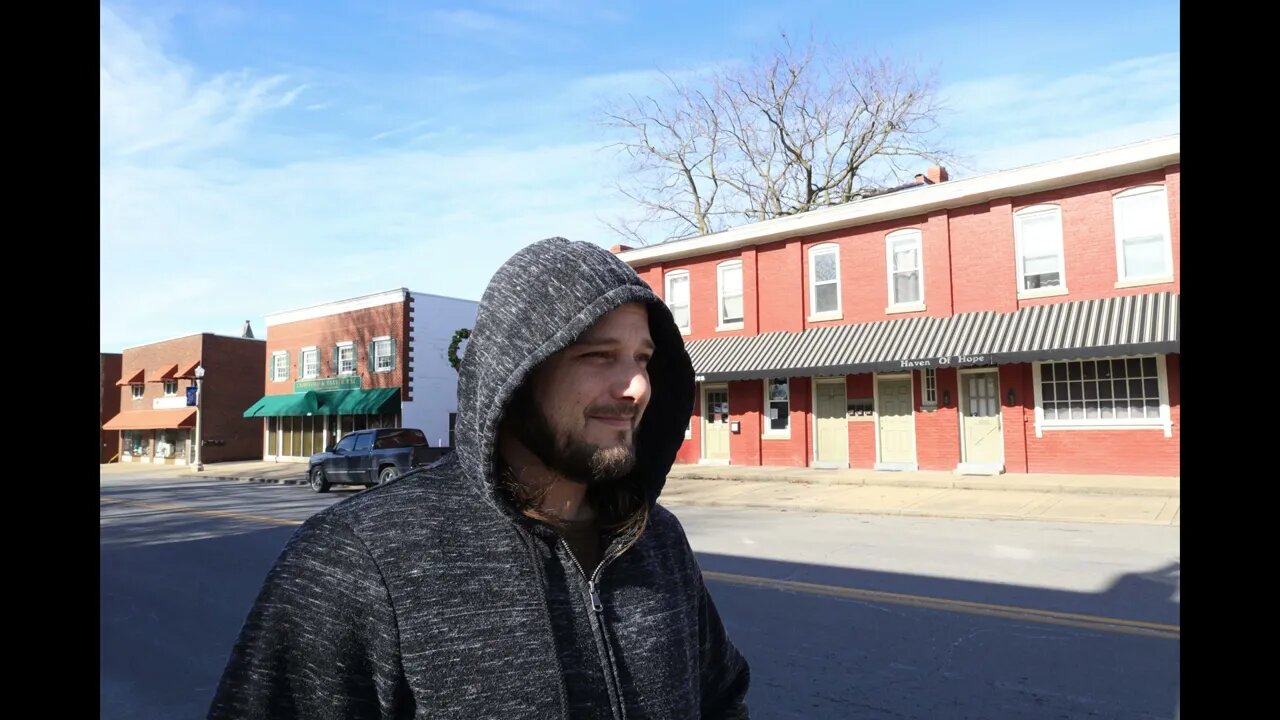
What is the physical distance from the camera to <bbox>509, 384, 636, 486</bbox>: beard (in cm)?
166

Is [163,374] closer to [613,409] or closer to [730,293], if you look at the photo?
[730,293]

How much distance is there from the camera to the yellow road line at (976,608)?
6094mm

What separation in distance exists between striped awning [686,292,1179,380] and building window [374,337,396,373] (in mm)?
14096

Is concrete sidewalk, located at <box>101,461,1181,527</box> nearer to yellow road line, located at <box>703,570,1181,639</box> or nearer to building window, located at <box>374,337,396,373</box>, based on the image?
yellow road line, located at <box>703,570,1181,639</box>

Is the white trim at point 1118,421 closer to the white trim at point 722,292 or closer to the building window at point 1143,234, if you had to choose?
the building window at point 1143,234

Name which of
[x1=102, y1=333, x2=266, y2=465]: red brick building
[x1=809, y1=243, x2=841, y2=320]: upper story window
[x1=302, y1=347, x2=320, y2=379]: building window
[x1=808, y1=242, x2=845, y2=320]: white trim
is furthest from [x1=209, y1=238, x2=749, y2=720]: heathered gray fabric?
[x1=102, y1=333, x2=266, y2=465]: red brick building

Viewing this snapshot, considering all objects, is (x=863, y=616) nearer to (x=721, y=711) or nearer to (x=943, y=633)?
(x=943, y=633)

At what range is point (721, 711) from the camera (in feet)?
6.47

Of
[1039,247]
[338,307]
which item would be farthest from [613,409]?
[338,307]

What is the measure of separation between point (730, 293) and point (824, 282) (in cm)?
304

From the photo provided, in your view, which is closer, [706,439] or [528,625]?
[528,625]

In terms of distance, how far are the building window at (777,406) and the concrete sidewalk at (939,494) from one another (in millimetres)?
1573
